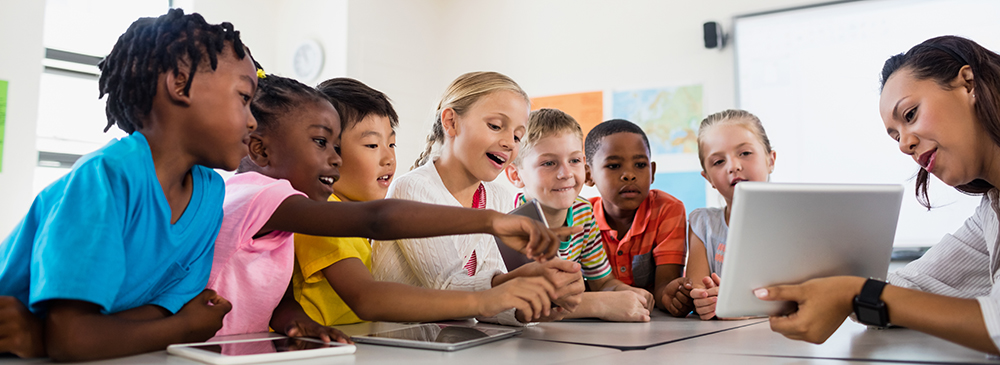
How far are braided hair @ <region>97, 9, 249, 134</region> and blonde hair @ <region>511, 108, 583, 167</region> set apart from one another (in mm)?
1107

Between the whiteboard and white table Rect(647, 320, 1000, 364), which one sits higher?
the whiteboard

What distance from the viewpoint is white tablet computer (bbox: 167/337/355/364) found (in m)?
0.75

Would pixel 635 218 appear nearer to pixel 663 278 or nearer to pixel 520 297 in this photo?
pixel 663 278

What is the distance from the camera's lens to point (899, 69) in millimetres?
1155

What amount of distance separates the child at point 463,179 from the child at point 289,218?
0.72 feet

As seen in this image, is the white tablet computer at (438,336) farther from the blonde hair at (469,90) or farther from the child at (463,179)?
the blonde hair at (469,90)

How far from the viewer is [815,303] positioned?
2.72ft

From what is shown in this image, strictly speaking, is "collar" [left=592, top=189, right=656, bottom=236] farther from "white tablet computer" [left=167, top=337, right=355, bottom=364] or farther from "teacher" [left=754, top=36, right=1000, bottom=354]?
"white tablet computer" [left=167, top=337, right=355, bottom=364]

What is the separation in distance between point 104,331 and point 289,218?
30 centimetres

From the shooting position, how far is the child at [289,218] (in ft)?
2.98

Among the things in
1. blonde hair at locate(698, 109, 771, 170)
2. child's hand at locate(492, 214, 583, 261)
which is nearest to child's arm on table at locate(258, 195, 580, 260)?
child's hand at locate(492, 214, 583, 261)

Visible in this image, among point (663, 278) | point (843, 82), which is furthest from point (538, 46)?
point (663, 278)

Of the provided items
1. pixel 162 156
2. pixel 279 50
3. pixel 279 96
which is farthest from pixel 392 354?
pixel 279 50

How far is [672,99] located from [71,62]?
3212mm
